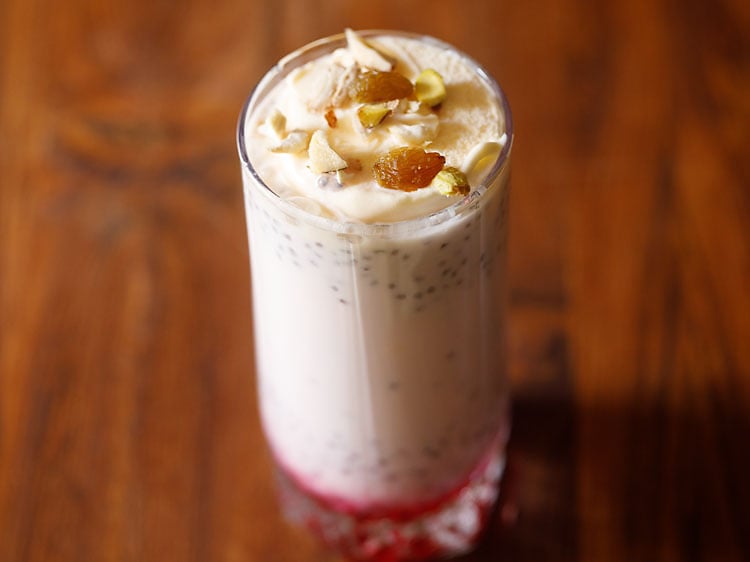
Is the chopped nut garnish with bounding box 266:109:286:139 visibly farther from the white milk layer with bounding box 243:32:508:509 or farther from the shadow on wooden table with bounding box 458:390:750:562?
the shadow on wooden table with bounding box 458:390:750:562

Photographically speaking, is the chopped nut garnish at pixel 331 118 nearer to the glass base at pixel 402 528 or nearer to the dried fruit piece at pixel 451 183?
the dried fruit piece at pixel 451 183

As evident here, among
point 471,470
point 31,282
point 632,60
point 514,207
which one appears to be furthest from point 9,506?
point 632,60

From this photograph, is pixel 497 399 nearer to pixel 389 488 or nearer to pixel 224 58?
pixel 389 488

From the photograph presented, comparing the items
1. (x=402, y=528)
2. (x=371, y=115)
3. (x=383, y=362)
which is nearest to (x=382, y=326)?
(x=383, y=362)

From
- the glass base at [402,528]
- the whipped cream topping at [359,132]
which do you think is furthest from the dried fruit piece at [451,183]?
the glass base at [402,528]

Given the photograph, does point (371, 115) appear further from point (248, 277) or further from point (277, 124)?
point (248, 277)
